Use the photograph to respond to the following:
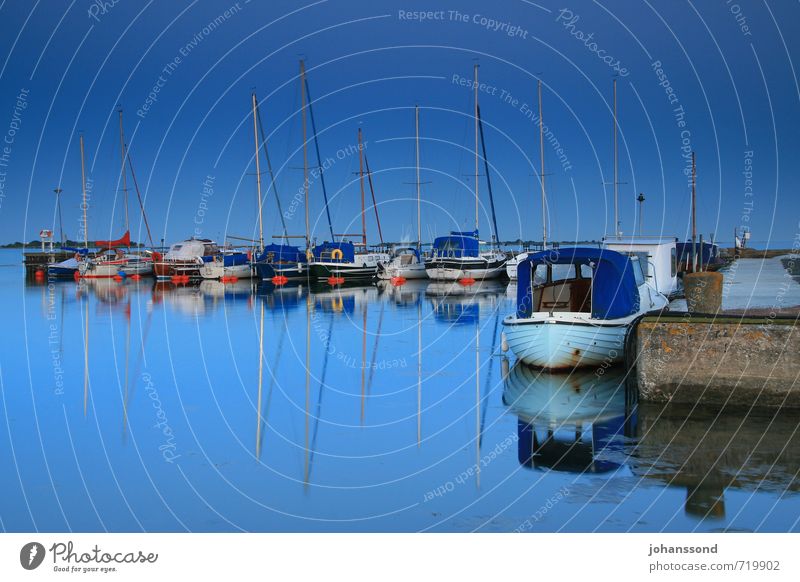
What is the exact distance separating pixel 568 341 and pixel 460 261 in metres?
43.4

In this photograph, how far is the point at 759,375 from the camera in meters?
13.1

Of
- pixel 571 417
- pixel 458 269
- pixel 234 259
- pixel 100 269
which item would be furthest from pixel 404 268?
pixel 571 417

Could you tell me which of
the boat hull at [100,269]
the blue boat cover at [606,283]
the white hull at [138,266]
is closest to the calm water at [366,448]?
the blue boat cover at [606,283]

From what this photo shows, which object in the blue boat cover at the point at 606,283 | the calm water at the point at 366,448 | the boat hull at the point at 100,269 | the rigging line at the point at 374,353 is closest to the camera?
the calm water at the point at 366,448

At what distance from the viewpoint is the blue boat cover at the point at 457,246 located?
6275 centimetres

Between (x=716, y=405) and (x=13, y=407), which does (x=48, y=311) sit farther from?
(x=716, y=405)

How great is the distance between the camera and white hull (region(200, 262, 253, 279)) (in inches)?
2724

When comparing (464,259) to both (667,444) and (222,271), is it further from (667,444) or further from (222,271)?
(667,444)

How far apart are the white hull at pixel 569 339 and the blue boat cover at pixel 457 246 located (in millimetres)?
44499

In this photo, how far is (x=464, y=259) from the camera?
6119 cm

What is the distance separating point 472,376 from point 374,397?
2.91m

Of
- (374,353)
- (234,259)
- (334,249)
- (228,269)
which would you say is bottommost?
(374,353)

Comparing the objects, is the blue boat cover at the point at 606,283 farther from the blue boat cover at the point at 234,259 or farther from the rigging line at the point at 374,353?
the blue boat cover at the point at 234,259
